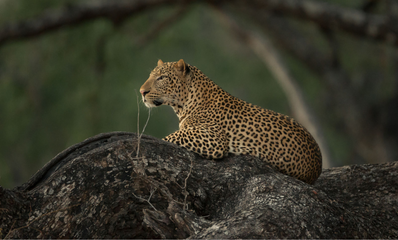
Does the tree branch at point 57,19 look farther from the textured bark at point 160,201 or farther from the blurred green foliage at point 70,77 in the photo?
the textured bark at point 160,201

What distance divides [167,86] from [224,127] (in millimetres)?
998

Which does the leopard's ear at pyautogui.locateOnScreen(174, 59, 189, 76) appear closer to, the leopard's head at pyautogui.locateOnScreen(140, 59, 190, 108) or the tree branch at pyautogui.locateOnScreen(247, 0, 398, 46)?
the leopard's head at pyautogui.locateOnScreen(140, 59, 190, 108)

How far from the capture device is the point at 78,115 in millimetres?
18719

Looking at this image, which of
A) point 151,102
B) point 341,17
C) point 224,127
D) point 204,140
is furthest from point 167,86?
point 341,17

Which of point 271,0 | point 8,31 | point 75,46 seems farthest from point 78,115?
point 271,0

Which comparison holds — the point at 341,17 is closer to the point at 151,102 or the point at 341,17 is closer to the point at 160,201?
the point at 151,102

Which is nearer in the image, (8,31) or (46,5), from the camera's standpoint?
(8,31)

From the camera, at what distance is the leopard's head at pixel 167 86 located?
20.6 ft

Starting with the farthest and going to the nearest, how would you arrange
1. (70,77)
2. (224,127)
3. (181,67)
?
Result: (70,77) → (181,67) → (224,127)

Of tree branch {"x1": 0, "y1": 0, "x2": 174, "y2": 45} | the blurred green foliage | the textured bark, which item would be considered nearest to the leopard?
the textured bark

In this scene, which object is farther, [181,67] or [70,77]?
[70,77]

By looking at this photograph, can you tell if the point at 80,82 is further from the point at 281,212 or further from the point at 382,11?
the point at 281,212

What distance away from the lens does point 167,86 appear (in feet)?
20.9

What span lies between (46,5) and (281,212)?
15629 mm
